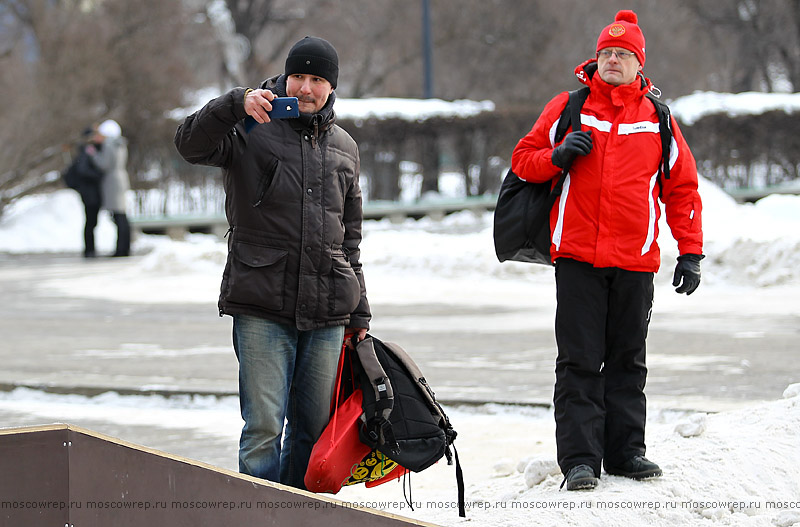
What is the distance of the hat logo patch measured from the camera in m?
4.70

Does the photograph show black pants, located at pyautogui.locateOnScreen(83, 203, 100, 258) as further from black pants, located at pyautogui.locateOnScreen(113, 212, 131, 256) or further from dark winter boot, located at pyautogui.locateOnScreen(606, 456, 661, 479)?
dark winter boot, located at pyautogui.locateOnScreen(606, 456, 661, 479)

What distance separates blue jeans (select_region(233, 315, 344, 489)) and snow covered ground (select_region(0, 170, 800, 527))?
0.63 m

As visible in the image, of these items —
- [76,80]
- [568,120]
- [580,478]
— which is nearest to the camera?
[580,478]

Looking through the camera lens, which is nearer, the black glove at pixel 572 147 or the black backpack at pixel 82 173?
the black glove at pixel 572 147

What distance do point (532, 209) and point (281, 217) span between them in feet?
4.07

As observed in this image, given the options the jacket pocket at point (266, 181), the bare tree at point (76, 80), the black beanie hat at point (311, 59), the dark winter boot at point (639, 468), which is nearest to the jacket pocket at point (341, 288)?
the jacket pocket at point (266, 181)

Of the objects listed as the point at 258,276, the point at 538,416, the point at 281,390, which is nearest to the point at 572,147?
the point at 258,276

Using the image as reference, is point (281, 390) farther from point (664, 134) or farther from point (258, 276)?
point (664, 134)

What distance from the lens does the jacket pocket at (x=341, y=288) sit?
4.18m

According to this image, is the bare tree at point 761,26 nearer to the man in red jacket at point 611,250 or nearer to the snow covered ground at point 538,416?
the snow covered ground at point 538,416

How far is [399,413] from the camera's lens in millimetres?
4285

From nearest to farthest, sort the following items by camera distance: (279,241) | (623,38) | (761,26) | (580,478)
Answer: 1. (279,241)
2. (580,478)
3. (623,38)
4. (761,26)

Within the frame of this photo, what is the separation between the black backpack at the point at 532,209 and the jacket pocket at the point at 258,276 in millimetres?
1173

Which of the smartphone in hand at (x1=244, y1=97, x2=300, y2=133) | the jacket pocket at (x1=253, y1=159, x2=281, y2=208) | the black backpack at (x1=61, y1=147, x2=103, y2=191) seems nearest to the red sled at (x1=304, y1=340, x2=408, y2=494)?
the jacket pocket at (x1=253, y1=159, x2=281, y2=208)
